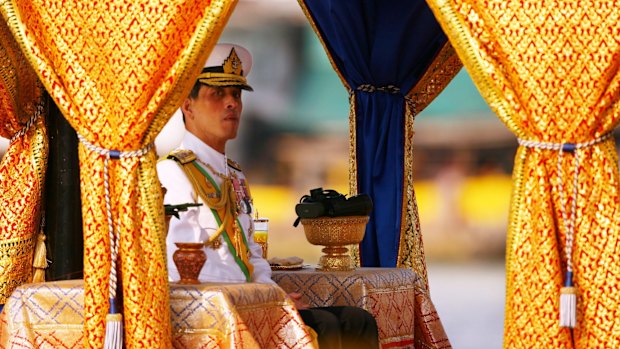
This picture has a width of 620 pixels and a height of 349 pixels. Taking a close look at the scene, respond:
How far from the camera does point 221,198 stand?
512cm

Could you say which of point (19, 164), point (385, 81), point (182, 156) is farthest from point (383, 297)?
point (19, 164)

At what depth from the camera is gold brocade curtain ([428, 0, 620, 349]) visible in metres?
4.36

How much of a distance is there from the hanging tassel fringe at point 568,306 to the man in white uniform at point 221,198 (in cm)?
110

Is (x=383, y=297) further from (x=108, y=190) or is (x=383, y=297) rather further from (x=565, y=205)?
(x=108, y=190)

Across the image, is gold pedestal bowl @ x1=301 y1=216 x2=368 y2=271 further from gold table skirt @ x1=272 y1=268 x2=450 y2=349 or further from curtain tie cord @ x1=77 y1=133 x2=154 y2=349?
curtain tie cord @ x1=77 y1=133 x2=154 y2=349

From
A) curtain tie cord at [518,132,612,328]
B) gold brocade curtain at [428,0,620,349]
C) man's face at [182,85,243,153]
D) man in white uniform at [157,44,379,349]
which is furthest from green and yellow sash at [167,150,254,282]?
curtain tie cord at [518,132,612,328]

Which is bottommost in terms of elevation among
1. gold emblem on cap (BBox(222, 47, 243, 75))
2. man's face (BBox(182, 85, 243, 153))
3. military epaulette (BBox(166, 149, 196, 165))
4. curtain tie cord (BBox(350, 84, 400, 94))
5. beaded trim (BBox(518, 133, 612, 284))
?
beaded trim (BBox(518, 133, 612, 284))

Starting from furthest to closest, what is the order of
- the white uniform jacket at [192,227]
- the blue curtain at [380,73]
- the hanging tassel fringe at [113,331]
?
the blue curtain at [380,73], the white uniform jacket at [192,227], the hanging tassel fringe at [113,331]

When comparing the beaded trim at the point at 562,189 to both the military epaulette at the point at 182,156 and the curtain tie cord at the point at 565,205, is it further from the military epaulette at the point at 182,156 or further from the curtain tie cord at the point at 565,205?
the military epaulette at the point at 182,156

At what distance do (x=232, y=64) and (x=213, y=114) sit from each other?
25cm

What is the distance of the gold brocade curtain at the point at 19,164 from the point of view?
5078 mm

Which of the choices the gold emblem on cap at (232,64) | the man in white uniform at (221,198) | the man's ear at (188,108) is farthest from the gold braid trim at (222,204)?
the gold emblem on cap at (232,64)

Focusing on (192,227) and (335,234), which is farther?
(335,234)

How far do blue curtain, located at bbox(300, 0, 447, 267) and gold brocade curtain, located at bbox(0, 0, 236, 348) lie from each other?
7.06 feet
